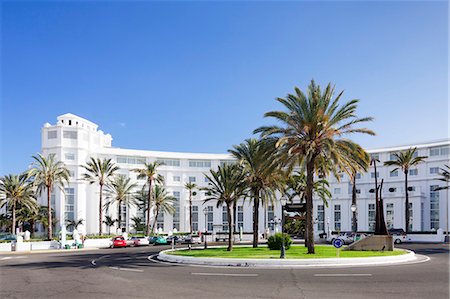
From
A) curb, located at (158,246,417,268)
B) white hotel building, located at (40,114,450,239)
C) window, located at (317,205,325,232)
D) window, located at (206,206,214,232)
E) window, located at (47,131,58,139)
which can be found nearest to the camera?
curb, located at (158,246,417,268)

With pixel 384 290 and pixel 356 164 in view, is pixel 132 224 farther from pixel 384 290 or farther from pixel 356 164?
pixel 384 290

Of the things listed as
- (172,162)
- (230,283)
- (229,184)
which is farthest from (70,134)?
(230,283)

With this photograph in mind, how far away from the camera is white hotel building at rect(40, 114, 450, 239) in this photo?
78875mm

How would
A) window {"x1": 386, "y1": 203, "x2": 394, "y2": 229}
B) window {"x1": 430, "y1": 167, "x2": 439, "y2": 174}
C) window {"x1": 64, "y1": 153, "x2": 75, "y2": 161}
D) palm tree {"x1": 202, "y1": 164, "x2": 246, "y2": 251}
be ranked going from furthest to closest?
window {"x1": 64, "y1": 153, "x2": 75, "y2": 161}
window {"x1": 430, "y1": 167, "x2": 439, "y2": 174}
window {"x1": 386, "y1": 203, "x2": 394, "y2": 229}
palm tree {"x1": 202, "y1": 164, "x2": 246, "y2": 251}

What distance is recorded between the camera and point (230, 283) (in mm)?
17453

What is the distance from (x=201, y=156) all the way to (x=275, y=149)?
65658mm

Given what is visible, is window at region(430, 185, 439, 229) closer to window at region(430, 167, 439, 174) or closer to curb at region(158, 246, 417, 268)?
window at region(430, 167, 439, 174)

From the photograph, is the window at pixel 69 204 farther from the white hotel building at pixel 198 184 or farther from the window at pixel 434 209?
the window at pixel 434 209

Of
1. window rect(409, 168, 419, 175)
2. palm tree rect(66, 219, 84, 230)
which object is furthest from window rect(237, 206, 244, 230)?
window rect(409, 168, 419, 175)

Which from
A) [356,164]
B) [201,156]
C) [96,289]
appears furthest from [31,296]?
[201,156]

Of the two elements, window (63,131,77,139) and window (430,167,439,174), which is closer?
window (430,167,439,174)

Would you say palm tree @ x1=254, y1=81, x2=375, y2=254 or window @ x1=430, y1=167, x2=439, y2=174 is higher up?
palm tree @ x1=254, y1=81, x2=375, y2=254

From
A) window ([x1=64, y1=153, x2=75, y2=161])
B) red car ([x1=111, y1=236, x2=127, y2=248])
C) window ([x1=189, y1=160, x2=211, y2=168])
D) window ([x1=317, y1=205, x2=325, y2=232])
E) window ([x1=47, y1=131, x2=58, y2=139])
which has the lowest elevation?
window ([x1=317, y1=205, x2=325, y2=232])

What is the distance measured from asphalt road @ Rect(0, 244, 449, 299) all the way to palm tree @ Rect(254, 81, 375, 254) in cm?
906
